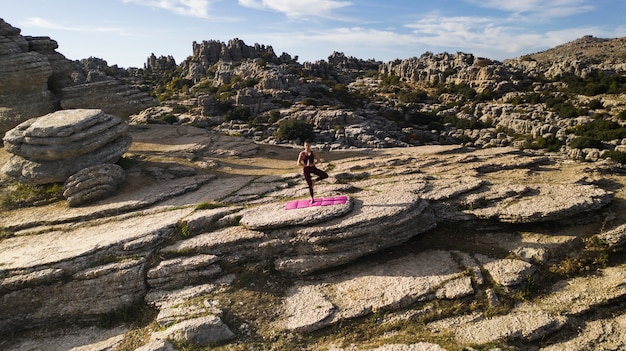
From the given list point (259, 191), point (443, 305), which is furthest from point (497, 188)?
point (259, 191)

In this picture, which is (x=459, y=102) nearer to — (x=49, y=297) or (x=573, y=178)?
(x=573, y=178)

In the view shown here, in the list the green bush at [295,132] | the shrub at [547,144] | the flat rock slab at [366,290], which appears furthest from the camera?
the green bush at [295,132]

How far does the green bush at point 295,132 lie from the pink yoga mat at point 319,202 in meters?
29.7

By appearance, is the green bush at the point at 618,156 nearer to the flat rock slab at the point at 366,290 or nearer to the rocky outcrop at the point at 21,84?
the flat rock slab at the point at 366,290

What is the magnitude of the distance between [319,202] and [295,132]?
101 feet

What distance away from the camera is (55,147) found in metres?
18.4

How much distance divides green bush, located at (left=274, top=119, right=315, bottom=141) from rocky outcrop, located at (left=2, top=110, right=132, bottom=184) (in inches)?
1009

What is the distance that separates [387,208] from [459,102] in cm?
6826

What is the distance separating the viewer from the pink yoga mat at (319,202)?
14.4 m

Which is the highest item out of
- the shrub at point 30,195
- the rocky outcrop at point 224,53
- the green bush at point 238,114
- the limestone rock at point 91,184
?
the rocky outcrop at point 224,53

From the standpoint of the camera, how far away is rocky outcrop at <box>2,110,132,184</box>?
18531 mm

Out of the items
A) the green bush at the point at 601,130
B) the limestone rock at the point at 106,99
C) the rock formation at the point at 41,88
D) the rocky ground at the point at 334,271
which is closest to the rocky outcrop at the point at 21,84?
the rock formation at the point at 41,88

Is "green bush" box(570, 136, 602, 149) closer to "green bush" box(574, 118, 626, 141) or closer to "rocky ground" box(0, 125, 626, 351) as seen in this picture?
"green bush" box(574, 118, 626, 141)

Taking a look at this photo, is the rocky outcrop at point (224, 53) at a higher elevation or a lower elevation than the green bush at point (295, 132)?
higher
